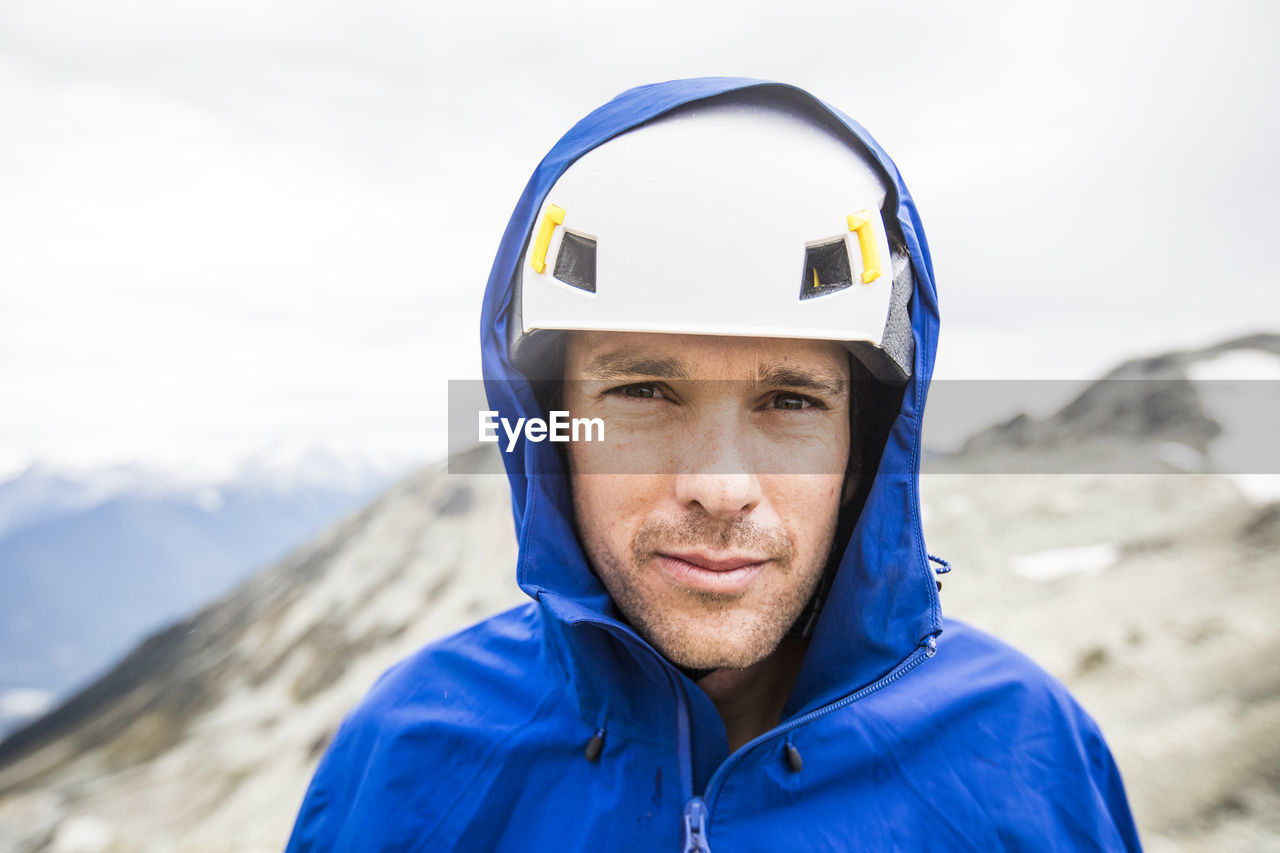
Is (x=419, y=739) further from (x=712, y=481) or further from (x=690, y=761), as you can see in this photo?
(x=712, y=481)

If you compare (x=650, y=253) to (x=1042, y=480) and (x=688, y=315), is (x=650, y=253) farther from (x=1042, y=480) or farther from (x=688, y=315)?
(x=1042, y=480)

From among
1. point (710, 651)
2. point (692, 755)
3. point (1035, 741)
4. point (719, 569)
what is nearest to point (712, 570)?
point (719, 569)

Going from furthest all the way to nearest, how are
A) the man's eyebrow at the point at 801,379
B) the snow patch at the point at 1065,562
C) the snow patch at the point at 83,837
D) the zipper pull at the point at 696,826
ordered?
the snow patch at the point at 83,837, the snow patch at the point at 1065,562, the man's eyebrow at the point at 801,379, the zipper pull at the point at 696,826

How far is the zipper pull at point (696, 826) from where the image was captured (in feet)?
5.10

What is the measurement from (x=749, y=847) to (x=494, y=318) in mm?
1539

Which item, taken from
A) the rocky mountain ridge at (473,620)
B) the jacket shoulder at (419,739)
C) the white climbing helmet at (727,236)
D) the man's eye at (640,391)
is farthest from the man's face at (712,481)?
the rocky mountain ridge at (473,620)

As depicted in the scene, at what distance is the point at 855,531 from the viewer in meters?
1.93

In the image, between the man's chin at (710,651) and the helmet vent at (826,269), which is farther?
the helmet vent at (826,269)

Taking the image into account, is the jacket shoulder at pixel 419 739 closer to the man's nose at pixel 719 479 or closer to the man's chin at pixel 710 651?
the man's chin at pixel 710 651

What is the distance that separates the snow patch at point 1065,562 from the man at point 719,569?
9135 mm

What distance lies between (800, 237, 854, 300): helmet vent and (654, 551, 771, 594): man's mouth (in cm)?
71

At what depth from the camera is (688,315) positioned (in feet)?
5.57

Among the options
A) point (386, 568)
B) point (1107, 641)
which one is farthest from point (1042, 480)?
point (386, 568)

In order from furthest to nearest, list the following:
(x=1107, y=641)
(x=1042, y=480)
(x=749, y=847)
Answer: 1. (x=1042, y=480)
2. (x=1107, y=641)
3. (x=749, y=847)
